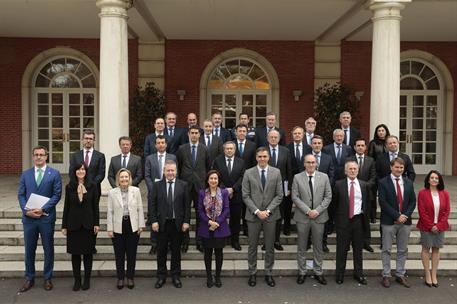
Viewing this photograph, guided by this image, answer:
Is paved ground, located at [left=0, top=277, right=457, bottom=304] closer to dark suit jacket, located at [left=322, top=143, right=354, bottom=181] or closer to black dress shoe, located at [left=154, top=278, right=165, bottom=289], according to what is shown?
black dress shoe, located at [left=154, top=278, right=165, bottom=289]

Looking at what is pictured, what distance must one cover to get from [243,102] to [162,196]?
353 inches

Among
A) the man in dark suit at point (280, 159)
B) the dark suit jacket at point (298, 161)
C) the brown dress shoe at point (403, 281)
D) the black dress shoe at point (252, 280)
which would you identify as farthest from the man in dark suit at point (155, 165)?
the brown dress shoe at point (403, 281)

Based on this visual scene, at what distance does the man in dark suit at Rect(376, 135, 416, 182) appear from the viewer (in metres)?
6.95

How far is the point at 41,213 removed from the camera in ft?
19.7

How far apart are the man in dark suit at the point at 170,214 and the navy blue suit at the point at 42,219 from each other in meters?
1.26

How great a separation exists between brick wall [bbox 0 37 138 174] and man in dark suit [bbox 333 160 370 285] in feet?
31.0

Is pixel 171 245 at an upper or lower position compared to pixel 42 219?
lower

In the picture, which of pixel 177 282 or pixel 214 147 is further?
pixel 214 147

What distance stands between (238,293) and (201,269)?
0.86 metres

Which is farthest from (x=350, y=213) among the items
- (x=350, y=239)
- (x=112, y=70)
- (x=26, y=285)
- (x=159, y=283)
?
(x=112, y=70)

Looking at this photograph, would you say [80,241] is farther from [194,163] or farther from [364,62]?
[364,62]

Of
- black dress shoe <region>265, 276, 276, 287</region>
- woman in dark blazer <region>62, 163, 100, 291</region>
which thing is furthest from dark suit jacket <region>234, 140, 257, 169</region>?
woman in dark blazer <region>62, 163, 100, 291</region>

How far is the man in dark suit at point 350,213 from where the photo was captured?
6.26 metres

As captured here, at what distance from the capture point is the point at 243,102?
48.3ft
